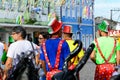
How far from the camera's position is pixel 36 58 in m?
7.80

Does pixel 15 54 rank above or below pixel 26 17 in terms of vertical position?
above

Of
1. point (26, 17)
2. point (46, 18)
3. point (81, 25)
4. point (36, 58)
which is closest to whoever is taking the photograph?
point (36, 58)

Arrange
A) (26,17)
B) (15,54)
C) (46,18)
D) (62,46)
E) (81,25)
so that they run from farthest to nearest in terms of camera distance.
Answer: (81,25) < (46,18) < (26,17) < (15,54) < (62,46)

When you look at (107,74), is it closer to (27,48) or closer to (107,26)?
(107,26)

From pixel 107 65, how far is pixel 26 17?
3163 centimetres

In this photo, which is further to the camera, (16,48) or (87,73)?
(87,73)

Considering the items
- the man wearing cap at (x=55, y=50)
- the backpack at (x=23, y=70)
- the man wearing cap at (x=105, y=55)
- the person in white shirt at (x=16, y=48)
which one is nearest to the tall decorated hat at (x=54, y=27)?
the man wearing cap at (x=55, y=50)

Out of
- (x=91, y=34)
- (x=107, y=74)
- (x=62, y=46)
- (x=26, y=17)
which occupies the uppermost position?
(x=62, y=46)

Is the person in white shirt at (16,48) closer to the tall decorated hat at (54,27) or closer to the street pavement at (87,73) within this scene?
the tall decorated hat at (54,27)

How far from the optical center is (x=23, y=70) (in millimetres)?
6871

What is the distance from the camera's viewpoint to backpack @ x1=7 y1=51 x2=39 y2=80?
688 centimetres

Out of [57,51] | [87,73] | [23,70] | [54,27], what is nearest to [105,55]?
[57,51]

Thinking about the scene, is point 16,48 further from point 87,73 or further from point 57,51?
point 87,73

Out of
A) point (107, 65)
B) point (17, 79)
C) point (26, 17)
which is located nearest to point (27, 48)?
point (17, 79)
